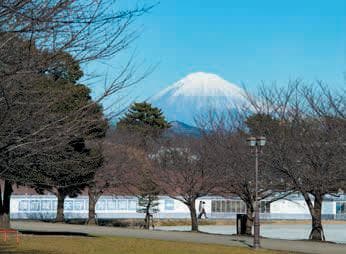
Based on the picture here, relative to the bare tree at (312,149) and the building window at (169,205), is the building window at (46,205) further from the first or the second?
the bare tree at (312,149)

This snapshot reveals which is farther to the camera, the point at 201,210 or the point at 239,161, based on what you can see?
the point at 201,210

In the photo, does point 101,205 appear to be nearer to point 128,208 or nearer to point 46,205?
point 128,208

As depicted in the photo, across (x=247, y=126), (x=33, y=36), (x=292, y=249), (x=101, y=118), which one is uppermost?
(x=247, y=126)

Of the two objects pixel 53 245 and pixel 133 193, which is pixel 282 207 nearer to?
pixel 133 193

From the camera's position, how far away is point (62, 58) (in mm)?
6461

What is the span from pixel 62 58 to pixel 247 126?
29369 mm

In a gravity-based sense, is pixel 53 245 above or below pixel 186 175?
below

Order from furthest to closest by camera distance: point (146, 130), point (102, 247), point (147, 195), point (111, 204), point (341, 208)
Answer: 1. point (341, 208)
2. point (146, 130)
3. point (111, 204)
4. point (147, 195)
5. point (102, 247)

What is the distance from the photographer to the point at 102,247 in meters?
21.0

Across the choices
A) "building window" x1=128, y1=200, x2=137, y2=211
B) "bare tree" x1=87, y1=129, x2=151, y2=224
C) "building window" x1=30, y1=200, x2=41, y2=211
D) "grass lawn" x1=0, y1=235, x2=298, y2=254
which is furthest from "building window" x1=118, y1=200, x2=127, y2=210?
"grass lawn" x1=0, y1=235, x2=298, y2=254

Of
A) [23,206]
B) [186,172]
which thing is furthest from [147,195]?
[23,206]

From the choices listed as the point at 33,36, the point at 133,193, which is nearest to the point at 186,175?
the point at 133,193

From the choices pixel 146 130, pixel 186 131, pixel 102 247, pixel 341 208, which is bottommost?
pixel 102 247

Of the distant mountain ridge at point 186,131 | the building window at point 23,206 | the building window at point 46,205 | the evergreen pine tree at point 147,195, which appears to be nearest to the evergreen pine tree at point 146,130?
the evergreen pine tree at point 147,195
